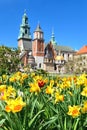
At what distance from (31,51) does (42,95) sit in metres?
117

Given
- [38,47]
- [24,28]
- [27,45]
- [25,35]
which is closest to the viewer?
[38,47]

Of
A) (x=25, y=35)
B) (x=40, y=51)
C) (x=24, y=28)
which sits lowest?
(x=40, y=51)

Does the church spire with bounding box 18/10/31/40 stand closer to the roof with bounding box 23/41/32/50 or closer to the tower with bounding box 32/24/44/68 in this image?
the roof with bounding box 23/41/32/50

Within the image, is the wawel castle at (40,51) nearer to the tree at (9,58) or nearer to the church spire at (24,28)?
the church spire at (24,28)

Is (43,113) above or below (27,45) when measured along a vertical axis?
below

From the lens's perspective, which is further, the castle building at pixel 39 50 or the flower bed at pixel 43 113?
the castle building at pixel 39 50

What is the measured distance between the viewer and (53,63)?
120 m

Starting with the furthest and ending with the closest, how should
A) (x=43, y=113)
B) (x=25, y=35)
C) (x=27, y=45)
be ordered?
(x=25, y=35)
(x=27, y=45)
(x=43, y=113)

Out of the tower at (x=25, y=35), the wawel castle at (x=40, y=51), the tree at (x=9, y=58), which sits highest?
the tower at (x=25, y=35)

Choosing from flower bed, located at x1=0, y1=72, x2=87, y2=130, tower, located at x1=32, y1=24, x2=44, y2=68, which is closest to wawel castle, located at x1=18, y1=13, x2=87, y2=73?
tower, located at x1=32, y1=24, x2=44, y2=68

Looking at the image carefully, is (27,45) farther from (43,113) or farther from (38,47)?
(43,113)

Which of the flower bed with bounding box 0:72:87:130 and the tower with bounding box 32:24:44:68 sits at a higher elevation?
the tower with bounding box 32:24:44:68

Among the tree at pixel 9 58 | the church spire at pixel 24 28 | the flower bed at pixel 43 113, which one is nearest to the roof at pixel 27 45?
the church spire at pixel 24 28

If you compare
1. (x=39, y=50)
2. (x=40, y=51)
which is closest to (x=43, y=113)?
(x=39, y=50)
